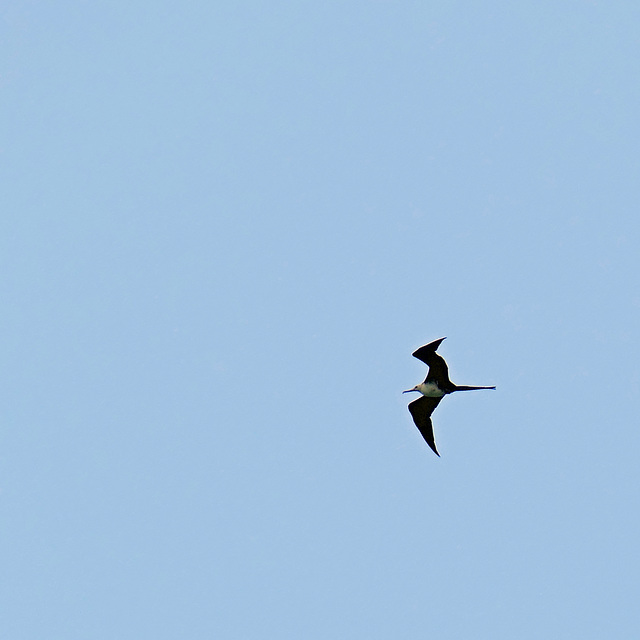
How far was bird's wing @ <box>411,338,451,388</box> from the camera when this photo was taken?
32.8 m

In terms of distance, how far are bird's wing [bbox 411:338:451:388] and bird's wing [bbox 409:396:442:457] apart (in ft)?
4.80

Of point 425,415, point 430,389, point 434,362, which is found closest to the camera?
point 434,362

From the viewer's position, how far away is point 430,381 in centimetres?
3497

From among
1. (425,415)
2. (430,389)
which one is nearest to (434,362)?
(430,389)

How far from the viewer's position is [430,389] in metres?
35.2

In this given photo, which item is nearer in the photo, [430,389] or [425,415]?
[430,389]

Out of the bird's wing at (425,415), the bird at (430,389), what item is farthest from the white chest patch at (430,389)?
the bird's wing at (425,415)

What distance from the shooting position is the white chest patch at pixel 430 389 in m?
35.1

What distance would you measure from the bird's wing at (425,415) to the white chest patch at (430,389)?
0.68 meters

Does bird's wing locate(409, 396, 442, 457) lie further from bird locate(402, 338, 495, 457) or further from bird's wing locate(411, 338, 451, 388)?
bird's wing locate(411, 338, 451, 388)

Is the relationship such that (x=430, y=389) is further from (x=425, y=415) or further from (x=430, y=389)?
(x=425, y=415)

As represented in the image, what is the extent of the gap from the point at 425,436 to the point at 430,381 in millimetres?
2673

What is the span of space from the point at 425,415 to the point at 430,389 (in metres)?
1.67

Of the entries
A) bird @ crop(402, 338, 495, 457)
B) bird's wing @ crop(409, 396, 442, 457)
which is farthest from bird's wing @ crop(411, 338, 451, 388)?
bird's wing @ crop(409, 396, 442, 457)
